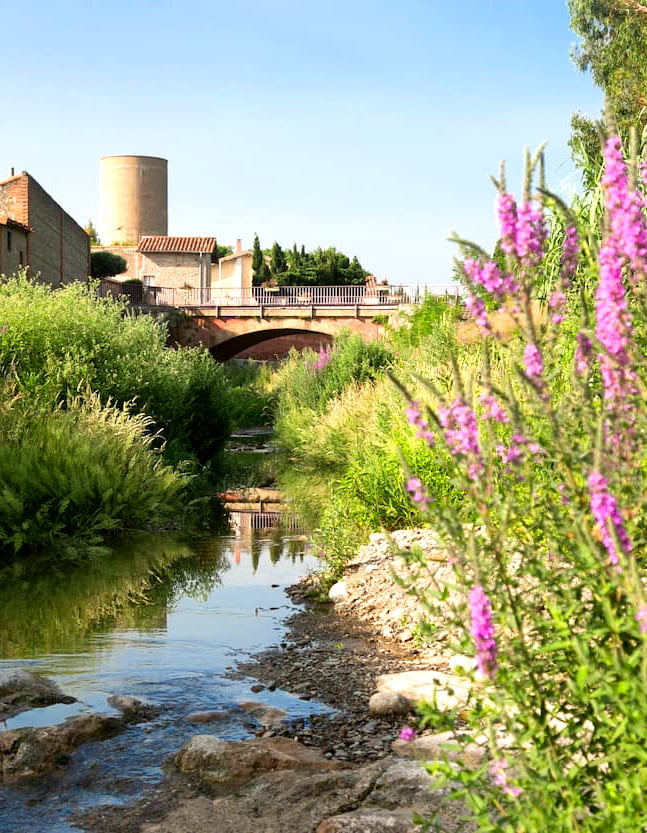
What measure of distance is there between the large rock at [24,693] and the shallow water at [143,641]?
0.10 metres

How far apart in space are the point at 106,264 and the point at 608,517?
6800 cm

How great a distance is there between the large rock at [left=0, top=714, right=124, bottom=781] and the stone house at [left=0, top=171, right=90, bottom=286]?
3065 cm

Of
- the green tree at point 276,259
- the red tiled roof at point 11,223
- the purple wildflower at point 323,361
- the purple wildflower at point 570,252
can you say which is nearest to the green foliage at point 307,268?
the green tree at point 276,259

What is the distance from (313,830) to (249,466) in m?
19.5

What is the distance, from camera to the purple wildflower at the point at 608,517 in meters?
2.54

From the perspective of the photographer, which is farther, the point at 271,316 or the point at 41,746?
the point at 271,316

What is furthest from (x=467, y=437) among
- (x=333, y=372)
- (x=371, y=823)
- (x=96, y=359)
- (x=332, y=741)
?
(x=333, y=372)

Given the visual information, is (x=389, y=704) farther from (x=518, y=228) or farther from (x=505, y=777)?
(x=518, y=228)

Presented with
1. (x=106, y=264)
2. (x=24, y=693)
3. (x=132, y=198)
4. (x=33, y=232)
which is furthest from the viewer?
(x=132, y=198)

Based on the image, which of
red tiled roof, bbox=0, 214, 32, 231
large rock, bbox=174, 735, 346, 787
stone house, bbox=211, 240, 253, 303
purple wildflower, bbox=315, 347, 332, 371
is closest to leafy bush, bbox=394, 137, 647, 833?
large rock, bbox=174, 735, 346, 787

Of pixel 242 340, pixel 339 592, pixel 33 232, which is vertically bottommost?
pixel 339 592

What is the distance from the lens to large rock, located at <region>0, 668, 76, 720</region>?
258 inches

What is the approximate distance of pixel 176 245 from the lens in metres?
71.8

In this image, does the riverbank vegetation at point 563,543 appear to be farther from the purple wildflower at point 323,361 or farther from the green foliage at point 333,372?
the purple wildflower at point 323,361
